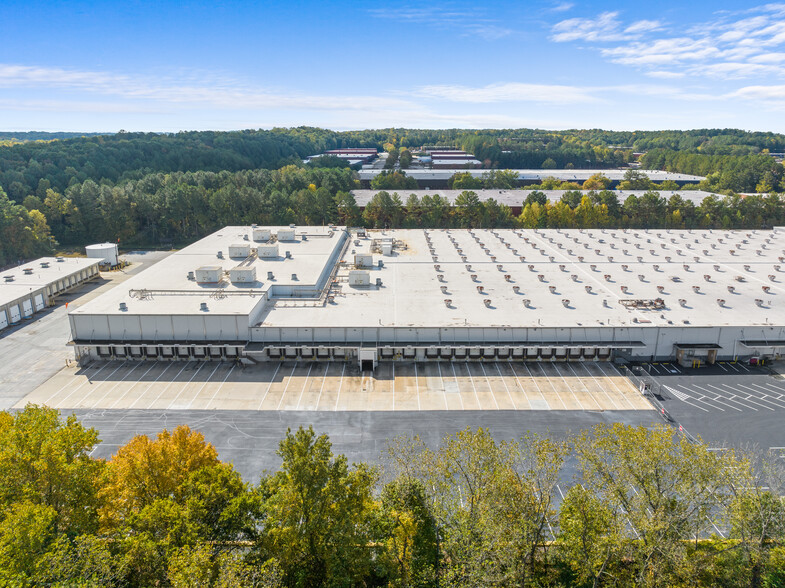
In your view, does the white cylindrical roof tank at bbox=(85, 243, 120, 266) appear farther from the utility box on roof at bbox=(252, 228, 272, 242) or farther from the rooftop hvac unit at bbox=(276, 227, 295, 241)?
the rooftop hvac unit at bbox=(276, 227, 295, 241)

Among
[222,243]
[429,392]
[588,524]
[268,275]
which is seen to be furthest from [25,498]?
[222,243]

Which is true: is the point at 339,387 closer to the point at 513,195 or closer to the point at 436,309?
the point at 436,309

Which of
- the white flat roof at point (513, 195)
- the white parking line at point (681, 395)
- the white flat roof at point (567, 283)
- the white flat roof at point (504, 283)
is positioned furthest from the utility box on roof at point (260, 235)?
the white parking line at point (681, 395)

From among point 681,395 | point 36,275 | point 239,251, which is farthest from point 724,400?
point 36,275

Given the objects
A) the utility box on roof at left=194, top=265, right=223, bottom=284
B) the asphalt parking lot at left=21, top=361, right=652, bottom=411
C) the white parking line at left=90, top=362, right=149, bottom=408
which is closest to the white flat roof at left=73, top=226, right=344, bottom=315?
the utility box on roof at left=194, top=265, right=223, bottom=284

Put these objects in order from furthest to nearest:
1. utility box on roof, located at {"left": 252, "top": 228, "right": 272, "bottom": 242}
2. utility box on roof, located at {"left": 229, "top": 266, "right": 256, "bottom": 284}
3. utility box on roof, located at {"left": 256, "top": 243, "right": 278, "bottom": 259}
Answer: utility box on roof, located at {"left": 252, "top": 228, "right": 272, "bottom": 242} → utility box on roof, located at {"left": 256, "top": 243, "right": 278, "bottom": 259} → utility box on roof, located at {"left": 229, "top": 266, "right": 256, "bottom": 284}

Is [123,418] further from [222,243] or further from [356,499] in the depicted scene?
[222,243]
